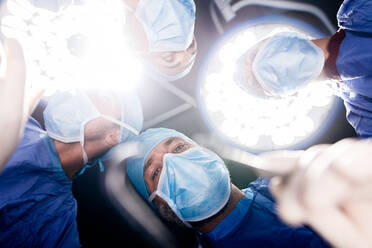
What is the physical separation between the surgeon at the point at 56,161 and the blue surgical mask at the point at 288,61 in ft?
3.20

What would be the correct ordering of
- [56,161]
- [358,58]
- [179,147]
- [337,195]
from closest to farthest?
1. [337,195]
2. [358,58]
3. [56,161]
4. [179,147]

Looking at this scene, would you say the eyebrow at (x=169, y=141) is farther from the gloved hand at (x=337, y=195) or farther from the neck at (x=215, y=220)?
the gloved hand at (x=337, y=195)

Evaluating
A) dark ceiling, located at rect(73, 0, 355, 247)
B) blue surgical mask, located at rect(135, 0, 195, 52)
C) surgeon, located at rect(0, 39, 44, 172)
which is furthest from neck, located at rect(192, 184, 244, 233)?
blue surgical mask, located at rect(135, 0, 195, 52)

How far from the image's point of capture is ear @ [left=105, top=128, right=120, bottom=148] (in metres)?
1.34

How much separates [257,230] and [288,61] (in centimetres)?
99

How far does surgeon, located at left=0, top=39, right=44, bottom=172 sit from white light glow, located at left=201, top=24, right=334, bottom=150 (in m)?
1.38

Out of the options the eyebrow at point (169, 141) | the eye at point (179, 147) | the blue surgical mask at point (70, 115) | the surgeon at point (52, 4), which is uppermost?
the surgeon at point (52, 4)

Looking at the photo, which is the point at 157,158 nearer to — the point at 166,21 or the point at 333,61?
the point at 166,21

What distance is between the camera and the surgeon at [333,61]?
87cm

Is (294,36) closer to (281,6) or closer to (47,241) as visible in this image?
(281,6)

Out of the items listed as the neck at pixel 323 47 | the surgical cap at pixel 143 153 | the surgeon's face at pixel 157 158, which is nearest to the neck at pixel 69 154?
the surgical cap at pixel 143 153

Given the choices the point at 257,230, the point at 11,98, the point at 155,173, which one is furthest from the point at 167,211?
the point at 11,98

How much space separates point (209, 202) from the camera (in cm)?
113

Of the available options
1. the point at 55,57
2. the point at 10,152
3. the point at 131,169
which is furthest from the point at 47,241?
the point at 55,57
